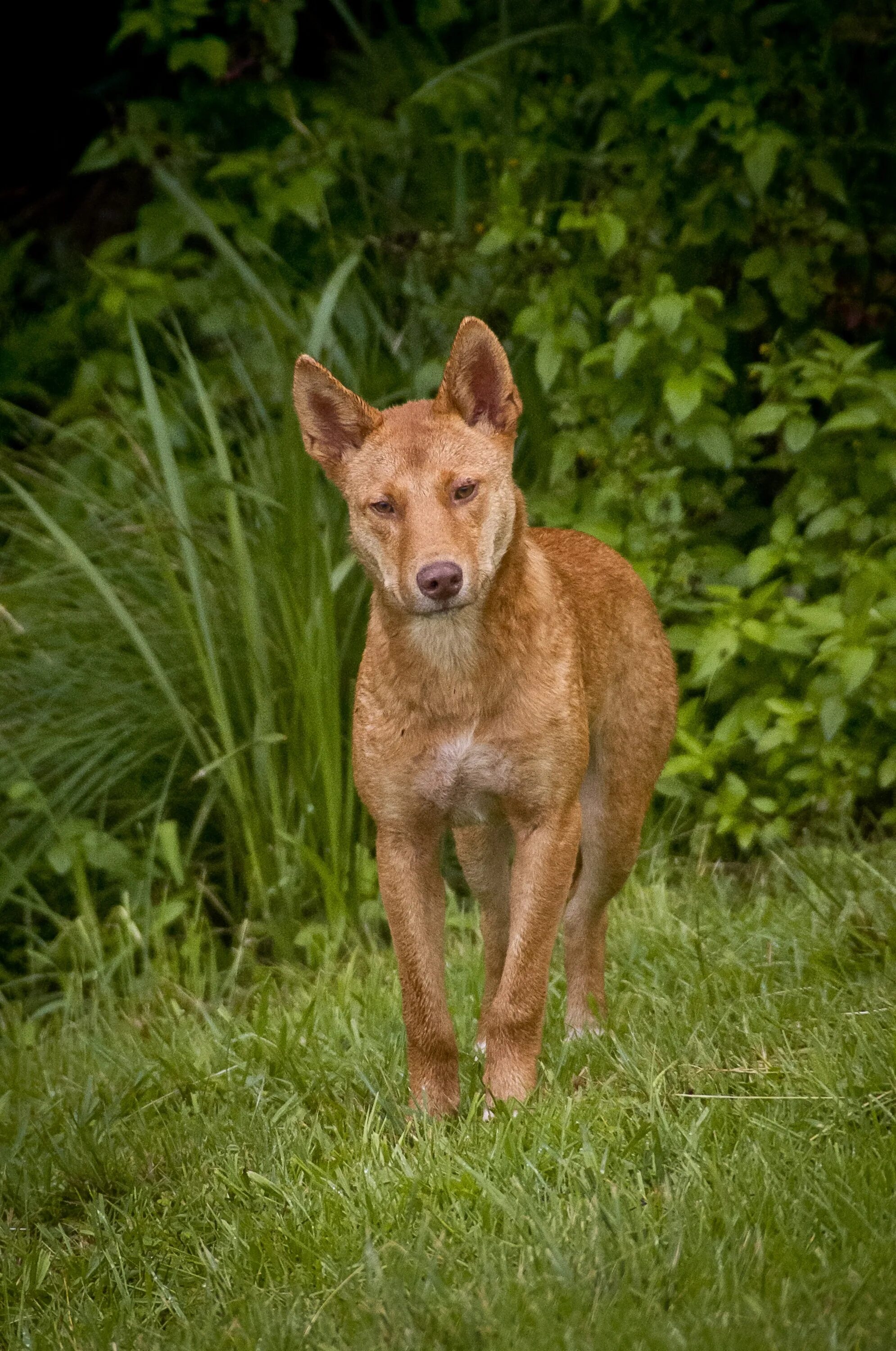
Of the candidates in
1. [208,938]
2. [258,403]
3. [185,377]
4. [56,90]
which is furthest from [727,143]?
[56,90]

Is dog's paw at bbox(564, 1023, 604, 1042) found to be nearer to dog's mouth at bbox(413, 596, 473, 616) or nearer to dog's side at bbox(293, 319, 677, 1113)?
dog's side at bbox(293, 319, 677, 1113)

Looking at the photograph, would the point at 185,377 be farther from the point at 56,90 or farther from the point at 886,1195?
the point at 886,1195

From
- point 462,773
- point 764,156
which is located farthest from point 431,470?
point 764,156

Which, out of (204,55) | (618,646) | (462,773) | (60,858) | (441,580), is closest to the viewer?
(441,580)

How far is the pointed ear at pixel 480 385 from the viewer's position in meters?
3.96

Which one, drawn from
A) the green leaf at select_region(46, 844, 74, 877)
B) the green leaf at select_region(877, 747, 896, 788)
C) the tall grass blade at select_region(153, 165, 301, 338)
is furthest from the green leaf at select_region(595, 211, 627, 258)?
the green leaf at select_region(46, 844, 74, 877)

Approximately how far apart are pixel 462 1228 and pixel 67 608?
164 inches

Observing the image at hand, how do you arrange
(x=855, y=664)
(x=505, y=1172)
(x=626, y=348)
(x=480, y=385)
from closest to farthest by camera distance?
(x=505, y=1172) → (x=480, y=385) → (x=855, y=664) → (x=626, y=348)

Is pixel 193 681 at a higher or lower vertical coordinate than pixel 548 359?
lower

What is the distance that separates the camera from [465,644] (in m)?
3.84

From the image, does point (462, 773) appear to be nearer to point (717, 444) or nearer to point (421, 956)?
point (421, 956)

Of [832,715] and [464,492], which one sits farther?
[832,715]

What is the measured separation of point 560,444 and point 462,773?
285 centimetres

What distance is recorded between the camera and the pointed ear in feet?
13.0
